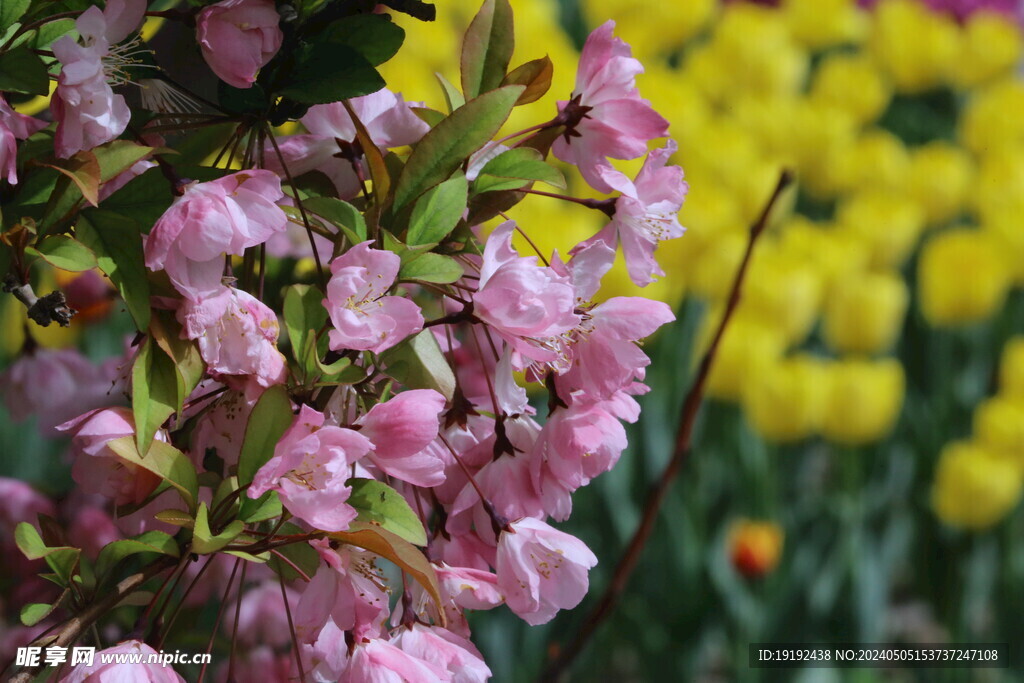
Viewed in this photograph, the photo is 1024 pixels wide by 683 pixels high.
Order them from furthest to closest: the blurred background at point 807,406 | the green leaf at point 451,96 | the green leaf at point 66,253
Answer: the blurred background at point 807,406
the green leaf at point 451,96
the green leaf at point 66,253

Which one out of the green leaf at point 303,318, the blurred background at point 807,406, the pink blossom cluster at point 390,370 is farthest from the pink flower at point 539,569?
the blurred background at point 807,406

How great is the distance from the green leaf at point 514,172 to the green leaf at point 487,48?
0.11 ft

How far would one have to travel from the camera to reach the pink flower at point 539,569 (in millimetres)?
394

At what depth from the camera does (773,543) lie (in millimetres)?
1292

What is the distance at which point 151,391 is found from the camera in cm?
35

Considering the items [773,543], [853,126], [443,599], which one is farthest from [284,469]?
[853,126]

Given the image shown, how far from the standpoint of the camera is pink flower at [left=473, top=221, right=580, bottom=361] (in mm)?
354

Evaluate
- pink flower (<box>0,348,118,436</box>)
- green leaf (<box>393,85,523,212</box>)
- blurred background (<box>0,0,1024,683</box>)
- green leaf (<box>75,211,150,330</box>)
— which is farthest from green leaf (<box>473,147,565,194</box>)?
blurred background (<box>0,0,1024,683</box>)

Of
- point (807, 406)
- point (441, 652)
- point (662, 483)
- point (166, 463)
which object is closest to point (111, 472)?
point (166, 463)

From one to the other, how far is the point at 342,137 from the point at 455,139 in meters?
0.08

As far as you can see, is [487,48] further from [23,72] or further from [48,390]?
[48,390]

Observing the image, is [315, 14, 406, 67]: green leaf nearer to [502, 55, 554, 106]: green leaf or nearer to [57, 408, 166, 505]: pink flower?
[502, 55, 554, 106]: green leaf

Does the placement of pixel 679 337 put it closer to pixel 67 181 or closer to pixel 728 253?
pixel 728 253

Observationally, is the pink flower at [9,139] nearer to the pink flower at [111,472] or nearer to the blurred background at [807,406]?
the pink flower at [111,472]
